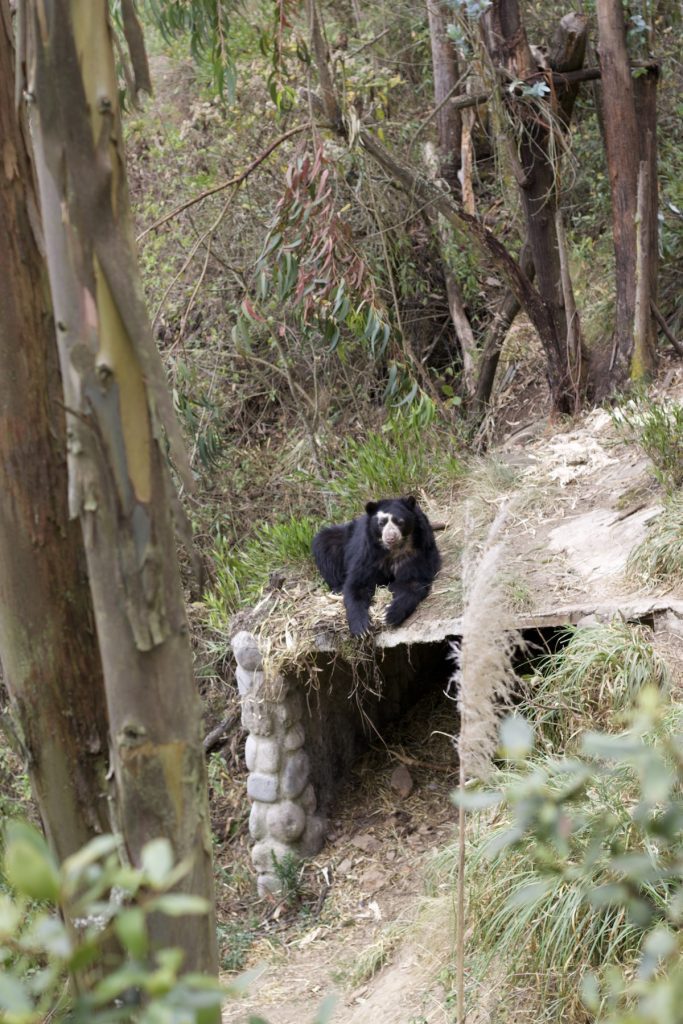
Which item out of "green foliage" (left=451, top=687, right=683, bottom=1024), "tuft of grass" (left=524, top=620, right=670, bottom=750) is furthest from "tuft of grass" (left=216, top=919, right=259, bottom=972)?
"tuft of grass" (left=524, top=620, right=670, bottom=750)

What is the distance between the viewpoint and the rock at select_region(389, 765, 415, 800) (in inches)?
308

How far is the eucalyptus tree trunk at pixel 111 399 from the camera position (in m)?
1.93

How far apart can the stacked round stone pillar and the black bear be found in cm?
94

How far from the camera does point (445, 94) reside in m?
10.1

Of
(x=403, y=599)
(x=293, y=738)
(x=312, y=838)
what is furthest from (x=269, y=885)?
(x=403, y=599)

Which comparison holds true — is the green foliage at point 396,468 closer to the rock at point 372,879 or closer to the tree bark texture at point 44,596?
the rock at point 372,879

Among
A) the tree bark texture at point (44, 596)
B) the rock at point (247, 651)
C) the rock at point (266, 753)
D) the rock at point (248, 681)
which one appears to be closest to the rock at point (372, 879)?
the rock at point (266, 753)

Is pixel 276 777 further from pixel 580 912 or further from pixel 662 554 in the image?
pixel 580 912

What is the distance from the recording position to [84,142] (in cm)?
194

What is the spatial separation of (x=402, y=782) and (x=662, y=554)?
299 centimetres

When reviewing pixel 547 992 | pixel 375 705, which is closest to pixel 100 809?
pixel 547 992

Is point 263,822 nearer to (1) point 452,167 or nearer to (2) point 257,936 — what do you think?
(2) point 257,936

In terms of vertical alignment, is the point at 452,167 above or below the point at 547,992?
above

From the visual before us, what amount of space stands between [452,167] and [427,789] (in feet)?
19.3
